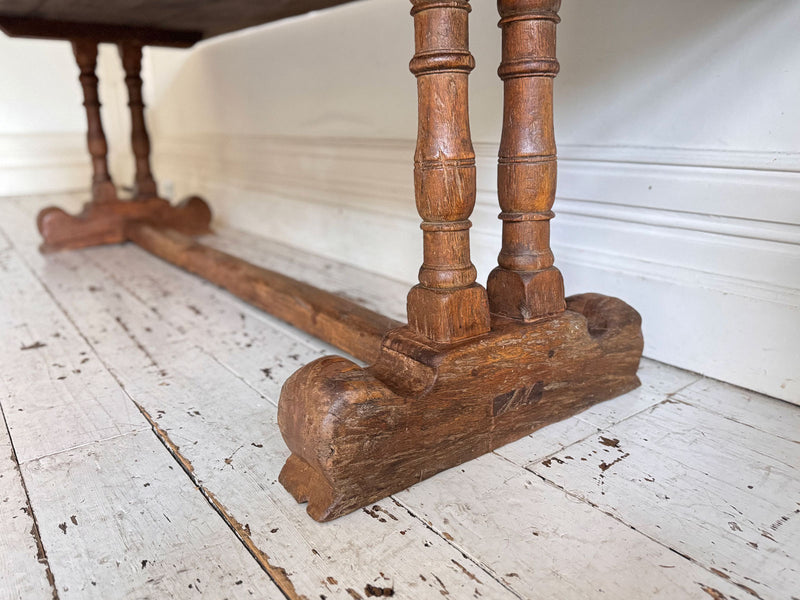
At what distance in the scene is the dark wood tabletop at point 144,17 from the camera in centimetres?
162

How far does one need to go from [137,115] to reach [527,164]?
73.8 inches

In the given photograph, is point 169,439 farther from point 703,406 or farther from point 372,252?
point 372,252

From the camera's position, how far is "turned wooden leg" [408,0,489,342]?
733 millimetres

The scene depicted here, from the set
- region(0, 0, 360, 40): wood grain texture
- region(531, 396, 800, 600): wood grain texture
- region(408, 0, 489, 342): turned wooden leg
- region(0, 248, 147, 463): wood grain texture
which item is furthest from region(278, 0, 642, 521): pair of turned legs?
region(0, 0, 360, 40): wood grain texture

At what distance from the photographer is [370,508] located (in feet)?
2.41

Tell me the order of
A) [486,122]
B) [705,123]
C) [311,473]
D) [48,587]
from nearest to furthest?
[48,587] < [311,473] < [705,123] < [486,122]

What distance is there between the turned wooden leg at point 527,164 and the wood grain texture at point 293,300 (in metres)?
0.26

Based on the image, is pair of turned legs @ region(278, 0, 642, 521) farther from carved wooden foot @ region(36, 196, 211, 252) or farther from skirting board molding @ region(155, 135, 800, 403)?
carved wooden foot @ region(36, 196, 211, 252)

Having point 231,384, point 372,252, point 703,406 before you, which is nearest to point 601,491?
point 703,406

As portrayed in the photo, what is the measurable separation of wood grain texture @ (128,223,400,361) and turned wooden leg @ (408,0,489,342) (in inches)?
10.0

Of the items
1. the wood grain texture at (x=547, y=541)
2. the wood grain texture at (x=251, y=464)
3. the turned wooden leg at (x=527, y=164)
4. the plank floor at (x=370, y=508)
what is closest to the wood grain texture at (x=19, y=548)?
the plank floor at (x=370, y=508)

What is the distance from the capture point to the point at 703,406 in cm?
99

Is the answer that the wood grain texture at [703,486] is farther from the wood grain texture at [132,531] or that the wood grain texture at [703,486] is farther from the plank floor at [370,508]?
the wood grain texture at [132,531]

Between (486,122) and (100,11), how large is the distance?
1.12 meters
